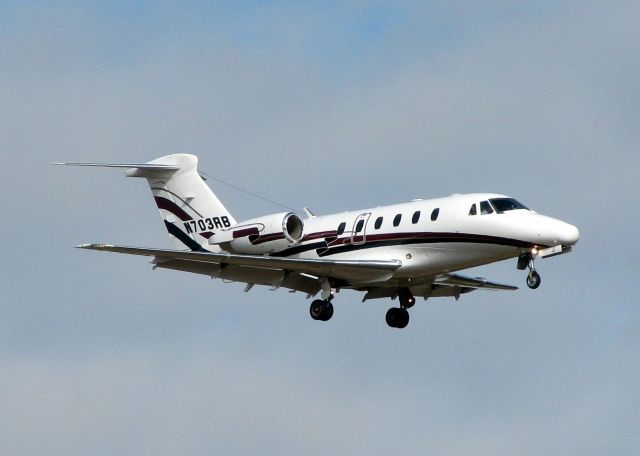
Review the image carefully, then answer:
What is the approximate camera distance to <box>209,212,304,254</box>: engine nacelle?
33.6m

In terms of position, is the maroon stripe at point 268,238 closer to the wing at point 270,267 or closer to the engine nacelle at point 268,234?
the engine nacelle at point 268,234

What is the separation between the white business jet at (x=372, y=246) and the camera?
31.4 meters

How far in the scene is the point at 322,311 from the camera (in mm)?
33062

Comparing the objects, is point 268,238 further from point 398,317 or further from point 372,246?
point 398,317

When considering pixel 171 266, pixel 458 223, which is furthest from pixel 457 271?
pixel 171 266

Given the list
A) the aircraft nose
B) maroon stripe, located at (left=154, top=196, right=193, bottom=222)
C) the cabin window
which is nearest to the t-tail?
maroon stripe, located at (left=154, top=196, right=193, bottom=222)

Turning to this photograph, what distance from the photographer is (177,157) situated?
36.6 metres

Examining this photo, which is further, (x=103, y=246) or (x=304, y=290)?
(x=304, y=290)

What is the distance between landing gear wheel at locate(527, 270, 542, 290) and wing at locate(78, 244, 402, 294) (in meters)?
2.84

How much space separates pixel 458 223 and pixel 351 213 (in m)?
2.79

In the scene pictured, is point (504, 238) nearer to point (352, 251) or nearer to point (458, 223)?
point (458, 223)

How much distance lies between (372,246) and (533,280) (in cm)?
371

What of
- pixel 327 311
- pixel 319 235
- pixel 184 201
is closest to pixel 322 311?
pixel 327 311

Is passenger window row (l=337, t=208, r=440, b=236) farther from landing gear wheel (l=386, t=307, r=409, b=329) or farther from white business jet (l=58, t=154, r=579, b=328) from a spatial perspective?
landing gear wheel (l=386, t=307, r=409, b=329)
